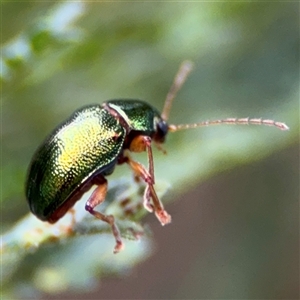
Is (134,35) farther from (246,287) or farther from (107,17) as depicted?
(246,287)

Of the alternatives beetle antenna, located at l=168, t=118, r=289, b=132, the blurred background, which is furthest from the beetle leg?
beetle antenna, located at l=168, t=118, r=289, b=132

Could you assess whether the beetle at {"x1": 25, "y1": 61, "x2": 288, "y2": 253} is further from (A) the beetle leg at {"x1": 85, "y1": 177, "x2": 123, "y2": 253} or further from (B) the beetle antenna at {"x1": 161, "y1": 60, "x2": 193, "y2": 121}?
(B) the beetle antenna at {"x1": 161, "y1": 60, "x2": 193, "y2": 121}

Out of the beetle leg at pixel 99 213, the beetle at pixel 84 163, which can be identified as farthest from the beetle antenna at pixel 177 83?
the beetle leg at pixel 99 213

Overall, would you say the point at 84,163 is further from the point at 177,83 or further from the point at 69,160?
the point at 177,83

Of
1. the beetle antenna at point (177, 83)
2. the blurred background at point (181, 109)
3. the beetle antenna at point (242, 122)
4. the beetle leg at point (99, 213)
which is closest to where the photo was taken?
the beetle leg at point (99, 213)

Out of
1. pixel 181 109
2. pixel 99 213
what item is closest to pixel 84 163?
pixel 99 213

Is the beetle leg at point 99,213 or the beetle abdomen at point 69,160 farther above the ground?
the beetle abdomen at point 69,160

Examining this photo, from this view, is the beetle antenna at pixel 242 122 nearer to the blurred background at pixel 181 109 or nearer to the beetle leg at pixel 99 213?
the blurred background at pixel 181 109

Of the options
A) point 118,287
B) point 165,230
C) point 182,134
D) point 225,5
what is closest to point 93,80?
→ point 182,134
